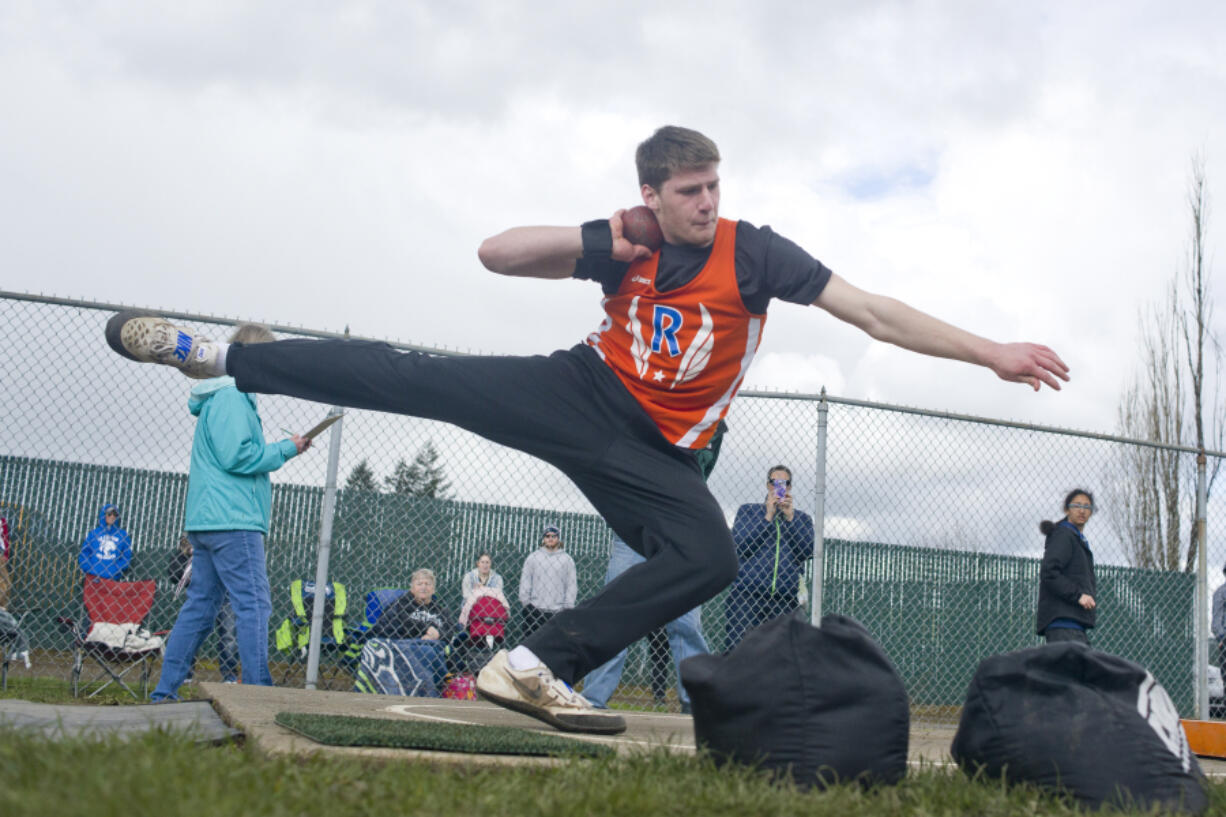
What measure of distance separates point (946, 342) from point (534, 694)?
67.8 inches

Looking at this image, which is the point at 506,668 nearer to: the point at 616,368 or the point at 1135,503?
the point at 616,368

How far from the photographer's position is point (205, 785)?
6.51ft

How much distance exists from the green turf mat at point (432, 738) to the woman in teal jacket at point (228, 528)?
9.84 feet

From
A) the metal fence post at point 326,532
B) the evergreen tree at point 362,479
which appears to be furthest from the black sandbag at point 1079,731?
the evergreen tree at point 362,479

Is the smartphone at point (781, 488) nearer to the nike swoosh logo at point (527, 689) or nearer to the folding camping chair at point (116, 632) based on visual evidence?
the nike swoosh logo at point (527, 689)

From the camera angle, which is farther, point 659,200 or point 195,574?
point 195,574

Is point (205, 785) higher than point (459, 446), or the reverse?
point (459, 446)

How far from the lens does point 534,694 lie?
333cm

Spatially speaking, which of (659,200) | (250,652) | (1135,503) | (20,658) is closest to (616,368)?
(659,200)

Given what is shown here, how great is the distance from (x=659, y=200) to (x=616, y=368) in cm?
60

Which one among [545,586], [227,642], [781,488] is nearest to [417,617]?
[545,586]

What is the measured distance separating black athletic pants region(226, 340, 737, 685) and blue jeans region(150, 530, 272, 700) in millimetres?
2864

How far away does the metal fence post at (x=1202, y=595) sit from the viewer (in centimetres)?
831

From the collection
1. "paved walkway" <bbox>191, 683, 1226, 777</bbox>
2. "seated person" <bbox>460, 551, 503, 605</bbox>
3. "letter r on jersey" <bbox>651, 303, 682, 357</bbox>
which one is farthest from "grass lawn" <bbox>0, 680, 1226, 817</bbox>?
"seated person" <bbox>460, 551, 503, 605</bbox>
